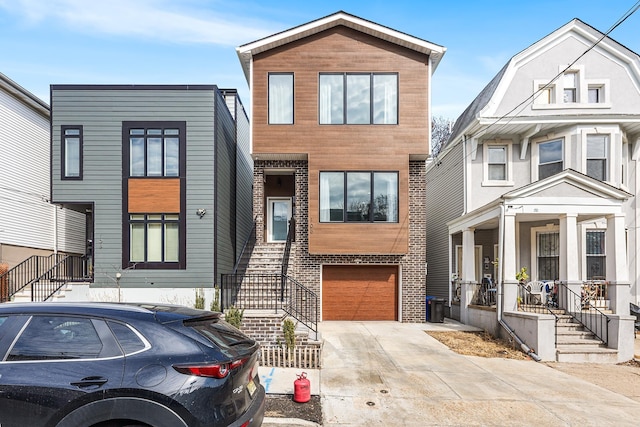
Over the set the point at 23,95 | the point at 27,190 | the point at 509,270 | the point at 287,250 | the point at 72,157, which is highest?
the point at 23,95

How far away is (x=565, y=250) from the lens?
10.6m

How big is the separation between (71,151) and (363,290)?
32.6 feet

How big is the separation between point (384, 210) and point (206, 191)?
5.56 metres

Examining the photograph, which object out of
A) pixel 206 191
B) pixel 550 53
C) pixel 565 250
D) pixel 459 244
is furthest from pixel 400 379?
pixel 550 53

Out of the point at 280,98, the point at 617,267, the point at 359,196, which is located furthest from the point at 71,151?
the point at 617,267

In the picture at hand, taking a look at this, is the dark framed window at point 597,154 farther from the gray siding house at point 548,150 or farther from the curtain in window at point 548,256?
the curtain in window at point 548,256

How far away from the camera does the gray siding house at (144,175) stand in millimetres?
11406

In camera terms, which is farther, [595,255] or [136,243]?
[595,255]

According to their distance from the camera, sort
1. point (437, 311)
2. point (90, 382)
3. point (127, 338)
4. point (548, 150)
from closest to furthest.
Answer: point (90, 382) < point (127, 338) < point (437, 311) < point (548, 150)

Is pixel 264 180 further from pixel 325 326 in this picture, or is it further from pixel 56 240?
pixel 56 240

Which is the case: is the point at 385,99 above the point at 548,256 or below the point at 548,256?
above

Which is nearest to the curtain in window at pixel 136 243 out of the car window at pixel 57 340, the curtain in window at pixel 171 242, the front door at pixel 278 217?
the curtain in window at pixel 171 242

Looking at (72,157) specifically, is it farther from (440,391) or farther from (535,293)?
(535,293)

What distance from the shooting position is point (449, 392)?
21.5 ft
